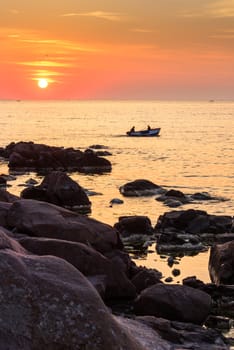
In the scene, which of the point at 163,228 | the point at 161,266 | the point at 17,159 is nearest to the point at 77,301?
the point at 161,266

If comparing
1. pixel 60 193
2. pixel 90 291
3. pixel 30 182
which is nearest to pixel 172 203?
pixel 60 193

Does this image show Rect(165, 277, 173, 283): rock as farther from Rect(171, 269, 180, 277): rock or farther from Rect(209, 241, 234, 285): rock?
Rect(209, 241, 234, 285): rock

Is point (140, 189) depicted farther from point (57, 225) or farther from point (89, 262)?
point (89, 262)

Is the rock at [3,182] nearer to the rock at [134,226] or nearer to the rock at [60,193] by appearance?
the rock at [60,193]

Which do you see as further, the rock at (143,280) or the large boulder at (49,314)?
the rock at (143,280)

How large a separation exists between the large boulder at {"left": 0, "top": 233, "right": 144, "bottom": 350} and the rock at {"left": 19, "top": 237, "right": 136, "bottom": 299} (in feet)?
24.0

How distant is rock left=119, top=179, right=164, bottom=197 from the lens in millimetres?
44656

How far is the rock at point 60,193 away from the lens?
38.9m

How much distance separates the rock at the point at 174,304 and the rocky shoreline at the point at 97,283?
0.03 metres

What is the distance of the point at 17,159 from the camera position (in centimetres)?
6594

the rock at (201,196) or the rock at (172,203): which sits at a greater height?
the rock at (201,196)

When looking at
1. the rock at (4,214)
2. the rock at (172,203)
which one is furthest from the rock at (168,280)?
the rock at (172,203)

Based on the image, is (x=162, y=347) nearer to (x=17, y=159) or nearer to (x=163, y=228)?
(x=163, y=228)

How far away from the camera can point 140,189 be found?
45.2 m
